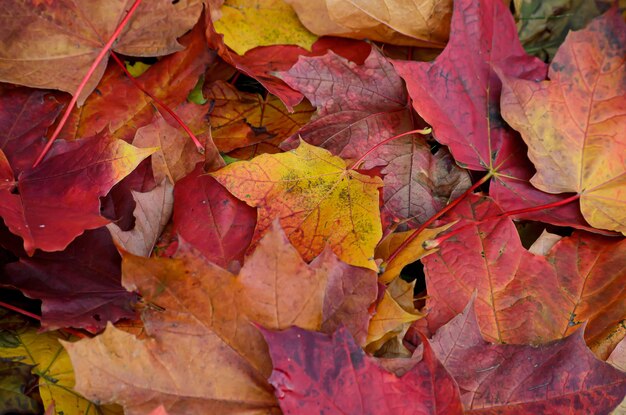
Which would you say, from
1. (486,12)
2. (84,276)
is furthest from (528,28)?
(84,276)

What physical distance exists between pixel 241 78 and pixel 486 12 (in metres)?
0.50

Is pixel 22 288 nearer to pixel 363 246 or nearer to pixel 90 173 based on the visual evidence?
pixel 90 173

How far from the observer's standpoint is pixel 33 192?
0.98 meters

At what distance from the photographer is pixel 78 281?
0.96 meters

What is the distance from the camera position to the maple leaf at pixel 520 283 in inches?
40.4

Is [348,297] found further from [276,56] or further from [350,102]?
[276,56]

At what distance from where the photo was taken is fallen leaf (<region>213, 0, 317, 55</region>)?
4.17ft

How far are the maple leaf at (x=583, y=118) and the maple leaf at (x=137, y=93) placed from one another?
0.58 m

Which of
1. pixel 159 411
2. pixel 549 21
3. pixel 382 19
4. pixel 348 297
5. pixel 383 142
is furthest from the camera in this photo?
pixel 549 21

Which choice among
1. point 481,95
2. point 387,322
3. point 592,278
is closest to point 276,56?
point 481,95

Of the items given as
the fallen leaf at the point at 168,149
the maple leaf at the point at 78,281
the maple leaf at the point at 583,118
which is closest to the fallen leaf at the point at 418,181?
the maple leaf at the point at 583,118

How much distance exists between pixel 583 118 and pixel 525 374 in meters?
0.49

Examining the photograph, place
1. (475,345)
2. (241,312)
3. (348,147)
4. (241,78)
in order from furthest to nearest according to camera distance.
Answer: (241,78)
(348,147)
(475,345)
(241,312)

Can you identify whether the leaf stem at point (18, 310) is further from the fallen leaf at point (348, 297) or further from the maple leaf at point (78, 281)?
the fallen leaf at point (348, 297)
